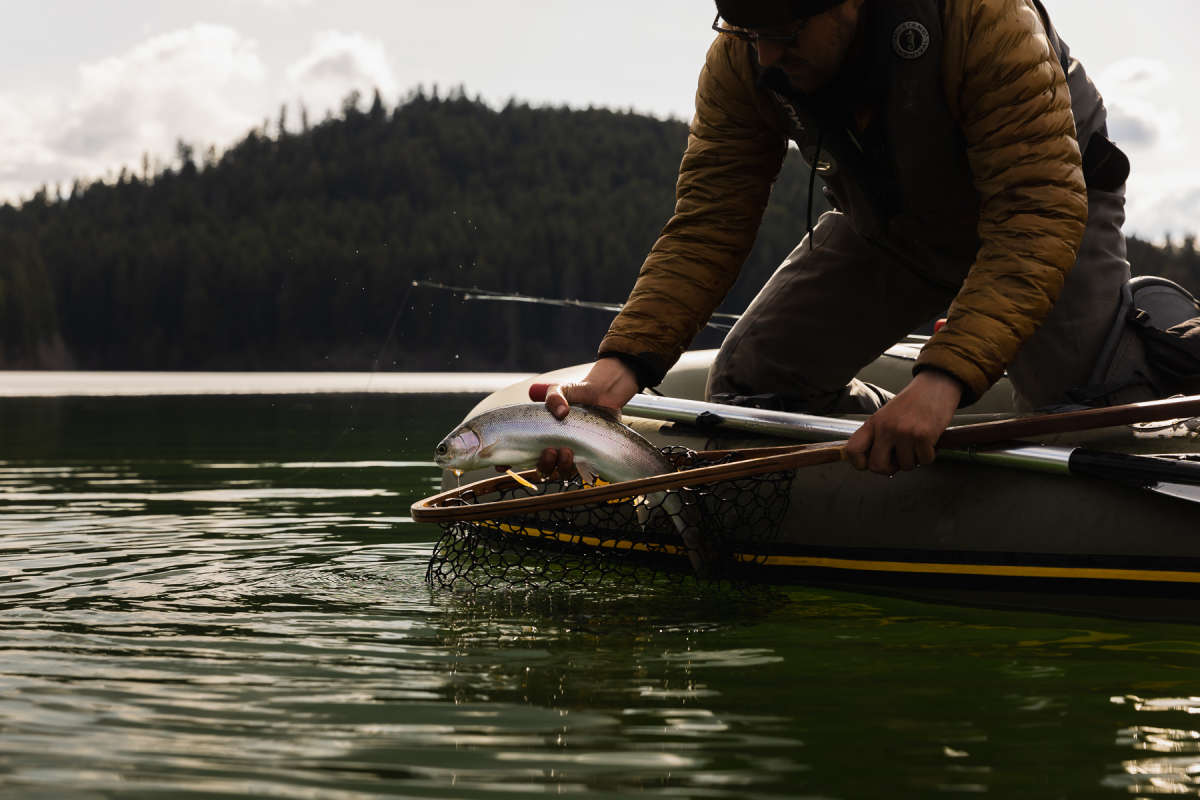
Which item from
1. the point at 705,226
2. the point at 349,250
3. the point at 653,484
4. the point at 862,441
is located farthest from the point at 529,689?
the point at 349,250

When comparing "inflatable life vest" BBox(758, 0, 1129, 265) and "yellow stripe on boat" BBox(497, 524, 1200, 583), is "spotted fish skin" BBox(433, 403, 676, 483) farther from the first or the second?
"inflatable life vest" BBox(758, 0, 1129, 265)

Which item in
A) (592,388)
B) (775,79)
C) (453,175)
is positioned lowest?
(592,388)

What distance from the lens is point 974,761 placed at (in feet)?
7.66

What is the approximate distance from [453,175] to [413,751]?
112 meters

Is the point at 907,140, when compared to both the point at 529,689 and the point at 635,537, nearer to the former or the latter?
the point at 635,537

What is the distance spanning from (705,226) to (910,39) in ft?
2.69

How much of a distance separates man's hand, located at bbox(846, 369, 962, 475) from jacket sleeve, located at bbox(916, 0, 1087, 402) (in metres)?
0.05

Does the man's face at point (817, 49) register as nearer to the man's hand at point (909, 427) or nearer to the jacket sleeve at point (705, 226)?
the jacket sleeve at point (705, 226)

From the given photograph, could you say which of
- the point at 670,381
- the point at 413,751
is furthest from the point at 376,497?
the point at 413,751

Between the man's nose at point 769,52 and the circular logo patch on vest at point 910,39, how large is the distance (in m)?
0.26

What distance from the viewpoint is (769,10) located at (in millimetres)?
3129

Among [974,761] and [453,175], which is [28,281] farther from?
[974,761]

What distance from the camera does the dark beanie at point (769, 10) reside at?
123 inches

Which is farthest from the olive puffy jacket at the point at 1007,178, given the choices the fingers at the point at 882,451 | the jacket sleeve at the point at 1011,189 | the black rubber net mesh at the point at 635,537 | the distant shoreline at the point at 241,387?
the distant shoreline at the point at 241,387
